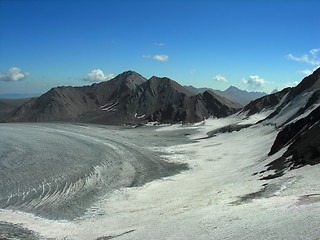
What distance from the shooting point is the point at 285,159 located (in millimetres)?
30781

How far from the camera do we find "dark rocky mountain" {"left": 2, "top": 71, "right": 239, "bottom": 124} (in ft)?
409

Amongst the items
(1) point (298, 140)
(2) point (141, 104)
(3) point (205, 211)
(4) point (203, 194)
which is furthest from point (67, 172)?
(2) point (141, 104)

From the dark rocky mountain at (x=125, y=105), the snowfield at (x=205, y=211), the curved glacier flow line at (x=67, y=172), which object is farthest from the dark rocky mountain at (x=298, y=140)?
the dark rocky mountain at (x=125, y=105)

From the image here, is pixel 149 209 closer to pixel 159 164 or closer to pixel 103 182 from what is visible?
pixel 103 182

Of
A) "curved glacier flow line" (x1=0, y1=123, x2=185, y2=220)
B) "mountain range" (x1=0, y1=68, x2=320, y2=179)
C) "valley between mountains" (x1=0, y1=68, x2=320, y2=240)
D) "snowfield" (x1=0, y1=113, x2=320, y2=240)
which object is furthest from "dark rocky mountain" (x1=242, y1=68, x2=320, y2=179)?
"curved glacier flow line" (x1=0, y1=123, x2=185, y2=220)

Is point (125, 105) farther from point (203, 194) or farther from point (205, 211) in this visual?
point (205, 211)

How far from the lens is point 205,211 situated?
20.5 metres

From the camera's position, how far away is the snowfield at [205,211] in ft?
48.8

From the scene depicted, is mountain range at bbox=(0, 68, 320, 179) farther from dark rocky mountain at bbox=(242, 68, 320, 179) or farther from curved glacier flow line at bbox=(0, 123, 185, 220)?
curved glacier flow line at bbox=(0, 123, 185, 220)

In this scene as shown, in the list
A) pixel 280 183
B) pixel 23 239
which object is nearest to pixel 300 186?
pixel 280 183

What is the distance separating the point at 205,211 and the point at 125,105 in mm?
126161

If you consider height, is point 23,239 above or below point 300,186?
Answer: below

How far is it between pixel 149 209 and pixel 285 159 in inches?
596

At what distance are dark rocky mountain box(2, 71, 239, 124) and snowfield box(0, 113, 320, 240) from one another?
8429 cm
